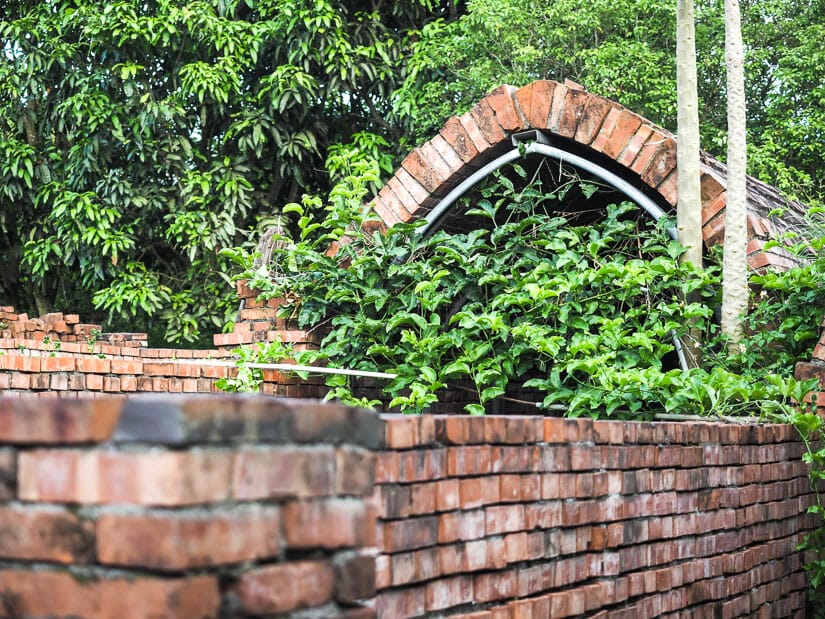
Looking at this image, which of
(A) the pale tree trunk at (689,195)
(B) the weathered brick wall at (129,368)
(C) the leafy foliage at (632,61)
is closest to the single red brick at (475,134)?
(A) the pale tree trunk at (689,195)

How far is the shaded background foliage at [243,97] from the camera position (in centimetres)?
1196

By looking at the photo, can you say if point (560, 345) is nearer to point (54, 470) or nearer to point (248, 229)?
point (54, 470)

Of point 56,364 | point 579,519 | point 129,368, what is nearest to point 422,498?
point 579,519

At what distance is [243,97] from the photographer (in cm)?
1262

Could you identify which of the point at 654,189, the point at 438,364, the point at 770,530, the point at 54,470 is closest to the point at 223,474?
the point at 54,470

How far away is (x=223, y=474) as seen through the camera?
1.08 metres

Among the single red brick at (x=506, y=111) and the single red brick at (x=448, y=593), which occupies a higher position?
the single red brick at (x=506, y=111)

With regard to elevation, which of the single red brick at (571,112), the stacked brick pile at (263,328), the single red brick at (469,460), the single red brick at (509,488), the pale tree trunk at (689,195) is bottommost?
the single red brick at (509,488)

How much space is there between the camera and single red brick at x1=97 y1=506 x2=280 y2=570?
3.38ft

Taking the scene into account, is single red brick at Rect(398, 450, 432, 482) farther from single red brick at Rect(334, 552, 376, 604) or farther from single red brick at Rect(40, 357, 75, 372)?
single red brick at Rect(40, 357, 75, 372)

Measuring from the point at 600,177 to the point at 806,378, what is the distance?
1.93 meters

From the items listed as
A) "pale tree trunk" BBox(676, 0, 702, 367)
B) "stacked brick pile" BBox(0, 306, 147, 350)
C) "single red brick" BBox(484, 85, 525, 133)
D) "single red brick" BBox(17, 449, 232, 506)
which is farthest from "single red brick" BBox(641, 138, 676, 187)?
"stacked brick pile" BBox(0, 306, 147, 350)

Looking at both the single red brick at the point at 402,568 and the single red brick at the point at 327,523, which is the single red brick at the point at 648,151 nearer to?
the single red brick at the point at 402,568

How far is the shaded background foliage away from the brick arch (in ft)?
18.0
